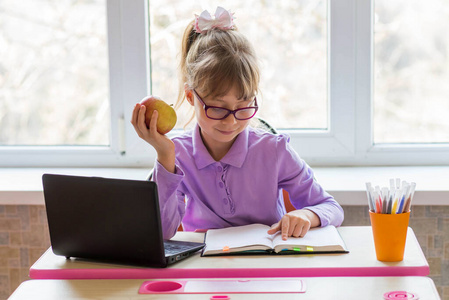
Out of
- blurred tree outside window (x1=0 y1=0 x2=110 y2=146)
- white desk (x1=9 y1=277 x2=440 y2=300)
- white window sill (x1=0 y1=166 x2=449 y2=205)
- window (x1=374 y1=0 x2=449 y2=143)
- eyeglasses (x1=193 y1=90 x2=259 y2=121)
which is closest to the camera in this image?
white desk (x1=9 y1=277 x2=440 y2=300)

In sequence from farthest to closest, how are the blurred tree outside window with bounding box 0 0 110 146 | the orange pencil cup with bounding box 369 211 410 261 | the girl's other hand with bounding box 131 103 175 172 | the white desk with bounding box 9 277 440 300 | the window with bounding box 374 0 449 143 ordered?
1. the blurred tree outside window with bounding box 0 0 110 146
2. the window with bounding box 374 0 449 143
3. the girl's other hand with bounding box 131 103 175 172
4. the orange pencil cup with bounding box 369 211 410 261
5. the white desk with bounding box 9 277 440 300

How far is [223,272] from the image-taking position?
46.3 inches

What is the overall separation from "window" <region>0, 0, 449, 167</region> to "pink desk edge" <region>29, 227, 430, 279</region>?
1.12 meters

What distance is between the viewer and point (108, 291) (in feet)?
3.66

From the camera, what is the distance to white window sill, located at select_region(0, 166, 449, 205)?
1.90m

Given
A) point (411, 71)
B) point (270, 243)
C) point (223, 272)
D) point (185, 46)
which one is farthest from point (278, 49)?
point (223, 272)

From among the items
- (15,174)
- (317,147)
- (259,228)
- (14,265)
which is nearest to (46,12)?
(15,174)

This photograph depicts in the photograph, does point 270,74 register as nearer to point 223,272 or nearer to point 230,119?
point 230,119

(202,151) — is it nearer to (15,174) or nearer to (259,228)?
(259,228)

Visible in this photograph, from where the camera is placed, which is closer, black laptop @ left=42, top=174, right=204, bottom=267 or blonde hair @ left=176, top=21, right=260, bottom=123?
black laptop @ left=42, top=174, right=204, bottom=267

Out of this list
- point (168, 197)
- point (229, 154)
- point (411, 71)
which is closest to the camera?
point (168, 197)

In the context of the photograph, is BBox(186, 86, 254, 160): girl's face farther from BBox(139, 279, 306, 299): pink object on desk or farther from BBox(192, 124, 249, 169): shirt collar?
BBox(139, 279, 306, 299): pink object on desk

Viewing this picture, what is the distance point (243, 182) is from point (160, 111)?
1.21ft

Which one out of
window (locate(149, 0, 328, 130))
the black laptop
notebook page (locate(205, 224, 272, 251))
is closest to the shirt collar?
notebook page (locate(205, 224, 272, 251))
